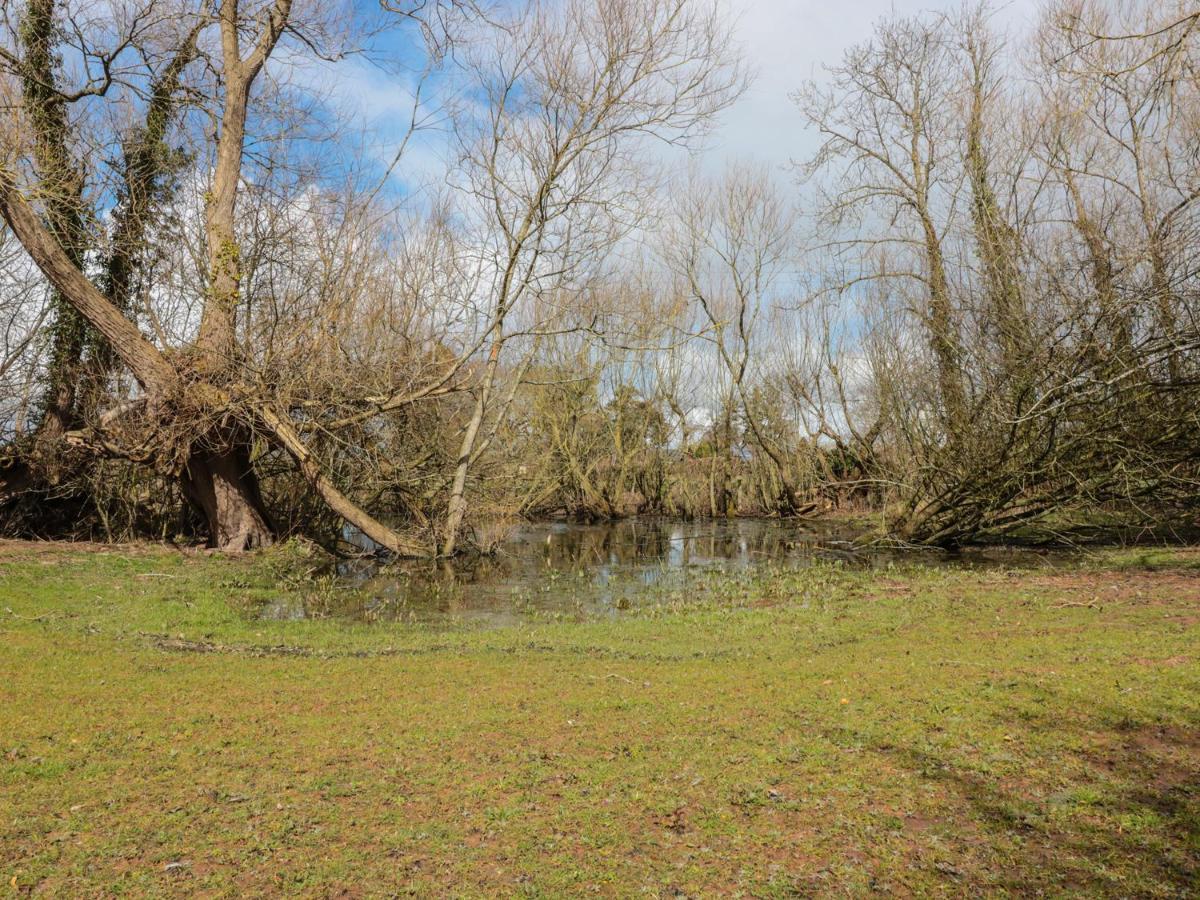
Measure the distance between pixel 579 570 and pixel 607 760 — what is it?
37.7ft

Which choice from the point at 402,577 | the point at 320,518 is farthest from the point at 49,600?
the point at 320,518

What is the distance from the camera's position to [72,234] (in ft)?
52.1

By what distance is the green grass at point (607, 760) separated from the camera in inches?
143

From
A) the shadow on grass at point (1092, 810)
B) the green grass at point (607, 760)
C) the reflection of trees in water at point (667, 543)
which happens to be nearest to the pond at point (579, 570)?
the reflection of trees in water at point (667, 543)

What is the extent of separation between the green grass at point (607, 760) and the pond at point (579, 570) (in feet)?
8.98

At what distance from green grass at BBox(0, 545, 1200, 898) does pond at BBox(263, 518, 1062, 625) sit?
274 centimetres

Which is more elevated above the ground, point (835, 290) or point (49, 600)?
point (835, 290)

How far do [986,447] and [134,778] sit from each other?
1557 centimetres

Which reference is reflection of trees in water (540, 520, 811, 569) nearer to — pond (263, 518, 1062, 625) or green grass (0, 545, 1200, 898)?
pond (263, 518, 1062, 625)

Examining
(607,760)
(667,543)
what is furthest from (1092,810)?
(667,543)

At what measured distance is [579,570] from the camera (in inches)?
648

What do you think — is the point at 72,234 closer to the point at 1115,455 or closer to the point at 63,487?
the point at 63,487

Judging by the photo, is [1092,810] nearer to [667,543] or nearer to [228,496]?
[228,496]

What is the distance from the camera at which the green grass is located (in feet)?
12.0
